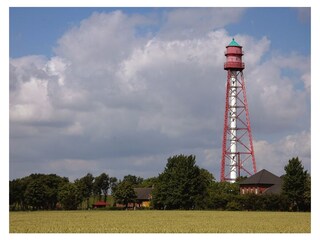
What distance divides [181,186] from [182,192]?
0.76 m

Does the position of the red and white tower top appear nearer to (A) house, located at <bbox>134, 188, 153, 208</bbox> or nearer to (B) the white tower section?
(B) the white tower section

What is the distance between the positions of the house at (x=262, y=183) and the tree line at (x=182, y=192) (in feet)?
12.3

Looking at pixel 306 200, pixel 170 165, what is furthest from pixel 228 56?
pixel 306 200

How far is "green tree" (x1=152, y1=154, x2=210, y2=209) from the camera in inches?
3022

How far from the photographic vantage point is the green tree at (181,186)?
76750 millimetres

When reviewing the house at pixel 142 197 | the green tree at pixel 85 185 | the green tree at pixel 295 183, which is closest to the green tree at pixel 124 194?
the green tree at pixel 85 185

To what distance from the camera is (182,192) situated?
77.2 m

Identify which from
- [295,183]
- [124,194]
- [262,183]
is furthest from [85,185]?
[295,183]

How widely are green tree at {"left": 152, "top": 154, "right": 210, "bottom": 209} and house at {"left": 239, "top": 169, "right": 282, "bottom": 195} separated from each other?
5.69m

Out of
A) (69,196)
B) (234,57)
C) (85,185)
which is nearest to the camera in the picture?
(234,57)

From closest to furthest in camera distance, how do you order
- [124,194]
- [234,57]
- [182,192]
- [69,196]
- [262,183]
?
[182,192] < [234,57] < [262,183] < [69,196] < [124,194]

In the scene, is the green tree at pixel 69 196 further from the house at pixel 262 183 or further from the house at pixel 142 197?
the house at pixel 262 183

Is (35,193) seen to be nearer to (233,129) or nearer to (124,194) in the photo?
(124,194)
